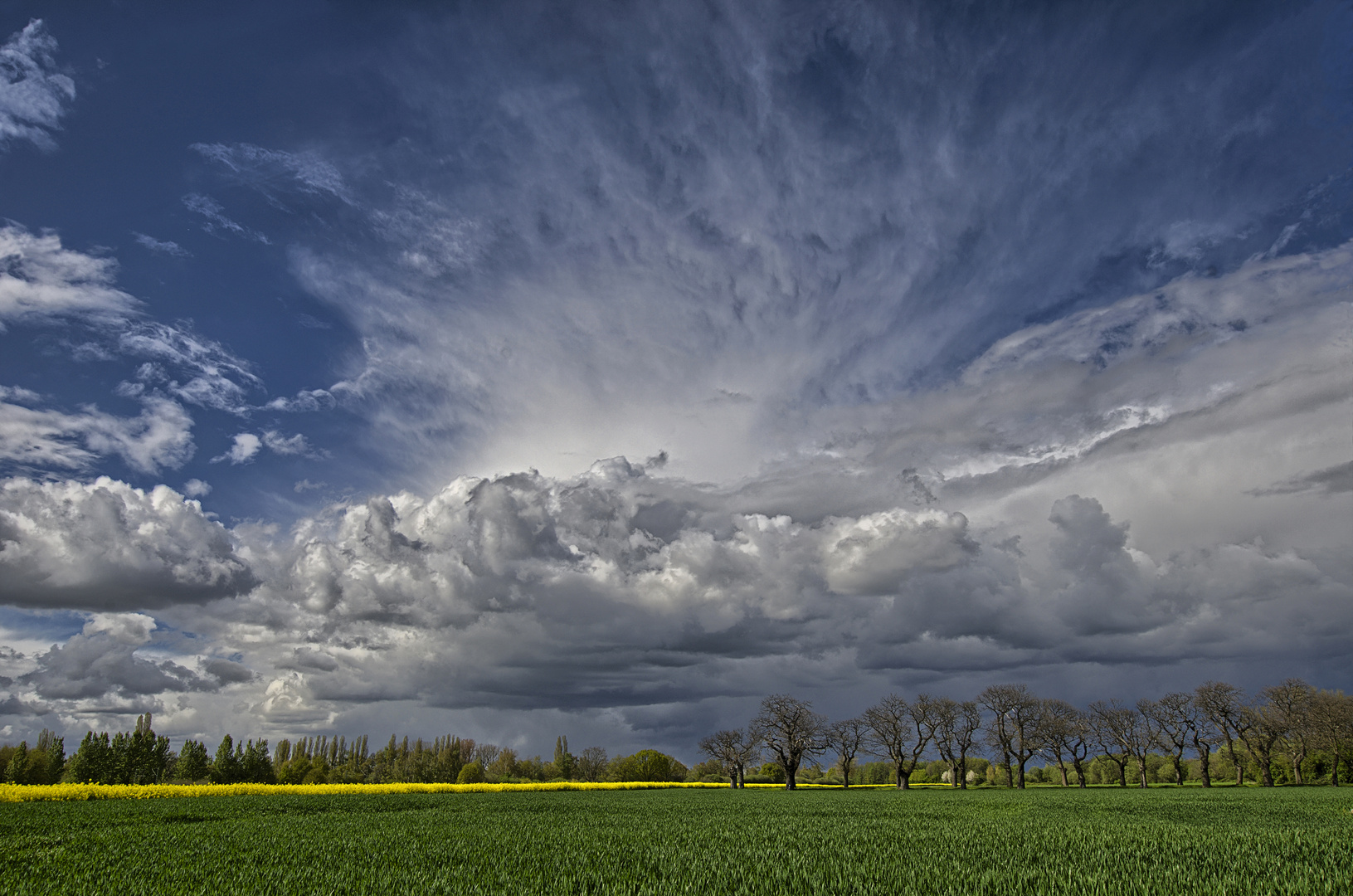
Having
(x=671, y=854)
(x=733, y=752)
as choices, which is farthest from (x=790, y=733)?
(x=671, y=854)

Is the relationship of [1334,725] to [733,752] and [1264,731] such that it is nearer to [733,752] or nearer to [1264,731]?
[1264,731]

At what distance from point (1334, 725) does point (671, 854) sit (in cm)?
12835

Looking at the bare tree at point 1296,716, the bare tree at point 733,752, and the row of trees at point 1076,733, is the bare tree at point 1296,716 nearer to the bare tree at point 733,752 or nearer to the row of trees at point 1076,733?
the row of trees at point 1076,733

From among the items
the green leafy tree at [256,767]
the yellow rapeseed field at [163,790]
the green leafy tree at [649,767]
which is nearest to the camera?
the yellow rapeseed field at [163,790]

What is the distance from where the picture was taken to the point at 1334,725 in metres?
97.3

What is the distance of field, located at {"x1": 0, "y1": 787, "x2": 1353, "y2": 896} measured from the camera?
1445 centimetres

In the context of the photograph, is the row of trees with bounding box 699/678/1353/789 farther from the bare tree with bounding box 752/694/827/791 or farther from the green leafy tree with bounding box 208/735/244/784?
the green leafy tree with bounding box 208/735/244/784

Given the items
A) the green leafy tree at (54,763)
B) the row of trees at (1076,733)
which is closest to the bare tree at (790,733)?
the row of trees at (1076,733)

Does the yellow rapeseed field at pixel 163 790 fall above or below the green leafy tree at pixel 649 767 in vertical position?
above

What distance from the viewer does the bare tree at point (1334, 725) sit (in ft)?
320

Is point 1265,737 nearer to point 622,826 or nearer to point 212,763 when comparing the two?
point 622,826

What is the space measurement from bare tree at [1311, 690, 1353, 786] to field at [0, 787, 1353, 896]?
9025 centimetres

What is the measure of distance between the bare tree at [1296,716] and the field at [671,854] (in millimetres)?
93800

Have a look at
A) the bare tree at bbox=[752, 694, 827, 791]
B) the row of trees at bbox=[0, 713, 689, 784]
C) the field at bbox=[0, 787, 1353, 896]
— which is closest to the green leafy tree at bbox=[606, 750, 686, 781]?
the row of trees at bbox=[0, 713, 689, 784]
